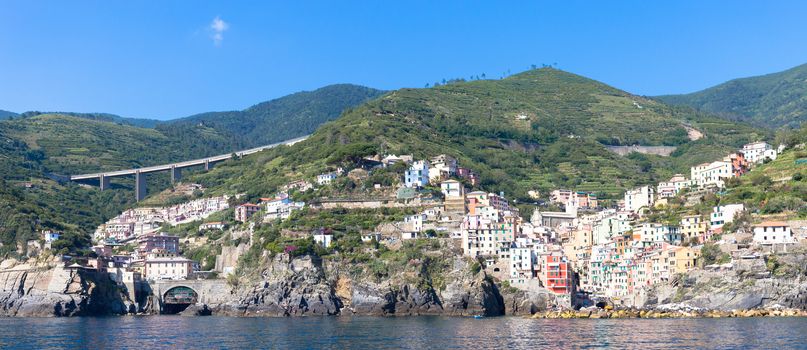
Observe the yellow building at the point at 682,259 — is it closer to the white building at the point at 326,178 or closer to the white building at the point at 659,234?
the white building at the point at 659,234

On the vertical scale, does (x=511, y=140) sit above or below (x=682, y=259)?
above

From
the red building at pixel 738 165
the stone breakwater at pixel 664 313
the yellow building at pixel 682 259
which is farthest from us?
the red building at pixel 738 165

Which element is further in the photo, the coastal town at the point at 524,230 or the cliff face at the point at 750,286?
the coastal town at the point at 524,230

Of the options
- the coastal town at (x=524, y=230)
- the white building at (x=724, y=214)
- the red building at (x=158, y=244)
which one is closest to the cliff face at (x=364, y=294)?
the coastal town at (x=524, y=230)

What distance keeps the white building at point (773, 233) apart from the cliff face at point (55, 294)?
5778cm

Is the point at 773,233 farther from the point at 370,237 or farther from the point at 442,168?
the point at 442,168

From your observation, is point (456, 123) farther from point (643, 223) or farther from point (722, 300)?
point (722, 300)

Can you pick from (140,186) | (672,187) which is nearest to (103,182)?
(140,186)

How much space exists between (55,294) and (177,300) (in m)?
11.9

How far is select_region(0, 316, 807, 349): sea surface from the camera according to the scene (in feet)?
188

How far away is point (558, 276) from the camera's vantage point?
90.2m

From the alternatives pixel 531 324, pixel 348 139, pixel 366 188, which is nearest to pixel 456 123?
pixel 348 139

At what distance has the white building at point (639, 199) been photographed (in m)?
113

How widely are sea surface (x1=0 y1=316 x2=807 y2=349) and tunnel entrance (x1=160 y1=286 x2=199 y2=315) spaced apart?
1957 centimetres
